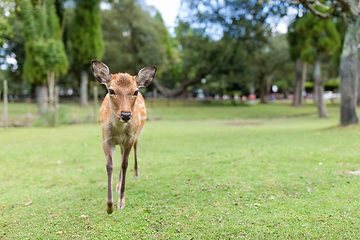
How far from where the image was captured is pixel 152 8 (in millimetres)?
32031

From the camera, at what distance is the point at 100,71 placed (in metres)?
3.59

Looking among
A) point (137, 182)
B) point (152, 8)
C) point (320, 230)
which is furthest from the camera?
point (152, 8)

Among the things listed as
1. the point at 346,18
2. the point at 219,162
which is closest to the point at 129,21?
the point at 346,18

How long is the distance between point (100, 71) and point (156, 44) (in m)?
27.7

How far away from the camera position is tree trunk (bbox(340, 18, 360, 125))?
32.0 ft

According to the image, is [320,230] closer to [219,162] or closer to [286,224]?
[286,224]

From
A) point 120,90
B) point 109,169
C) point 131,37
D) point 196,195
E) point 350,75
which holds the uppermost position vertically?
point 131,37

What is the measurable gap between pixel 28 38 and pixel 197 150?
14625 millimetres

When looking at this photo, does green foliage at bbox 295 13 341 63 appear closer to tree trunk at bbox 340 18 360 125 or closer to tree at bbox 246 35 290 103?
tree trunk at bbox 340 18 360 125

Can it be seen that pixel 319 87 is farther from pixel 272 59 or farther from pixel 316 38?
pixel 272 59

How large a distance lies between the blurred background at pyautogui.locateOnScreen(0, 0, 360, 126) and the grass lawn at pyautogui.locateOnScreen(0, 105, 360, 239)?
6019mm

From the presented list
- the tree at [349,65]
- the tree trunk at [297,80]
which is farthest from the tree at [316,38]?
the tree trunk at [297,80]

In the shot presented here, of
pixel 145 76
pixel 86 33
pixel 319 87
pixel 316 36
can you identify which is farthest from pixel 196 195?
pixel 86 33

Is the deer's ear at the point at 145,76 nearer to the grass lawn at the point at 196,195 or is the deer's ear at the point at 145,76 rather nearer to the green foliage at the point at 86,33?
the grass lawn at the point at 196,195
